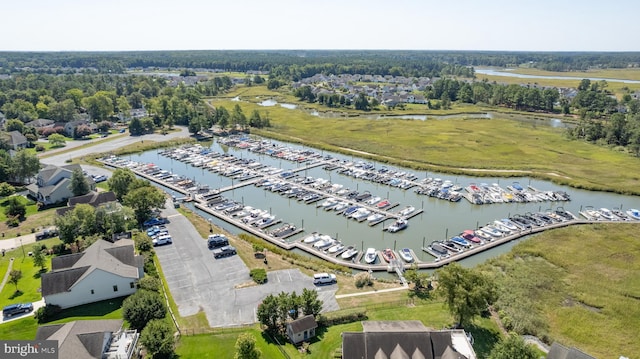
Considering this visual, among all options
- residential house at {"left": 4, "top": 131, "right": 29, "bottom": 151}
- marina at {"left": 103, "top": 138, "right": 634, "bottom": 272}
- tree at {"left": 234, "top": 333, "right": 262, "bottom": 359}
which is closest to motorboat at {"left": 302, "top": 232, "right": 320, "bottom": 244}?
marina at {"left": 103, "top": 138, "right": 634, "bottom": 272}

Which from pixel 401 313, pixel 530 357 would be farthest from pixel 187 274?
pixel 530 357

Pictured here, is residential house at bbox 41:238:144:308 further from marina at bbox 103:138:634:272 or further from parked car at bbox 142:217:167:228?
marina at bbox 103:138:634:272

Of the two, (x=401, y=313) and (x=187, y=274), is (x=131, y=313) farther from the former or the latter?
(x=401, y=313)

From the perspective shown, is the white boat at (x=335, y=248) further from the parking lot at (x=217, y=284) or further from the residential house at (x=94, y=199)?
the residential house at (x=94, y=199)

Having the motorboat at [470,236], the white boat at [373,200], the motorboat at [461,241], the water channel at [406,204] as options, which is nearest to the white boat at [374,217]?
the water channel at [406,204]

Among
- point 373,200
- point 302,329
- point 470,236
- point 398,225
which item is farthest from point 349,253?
point 302,329

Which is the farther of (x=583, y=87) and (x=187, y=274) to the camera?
(x=583, y=87)
